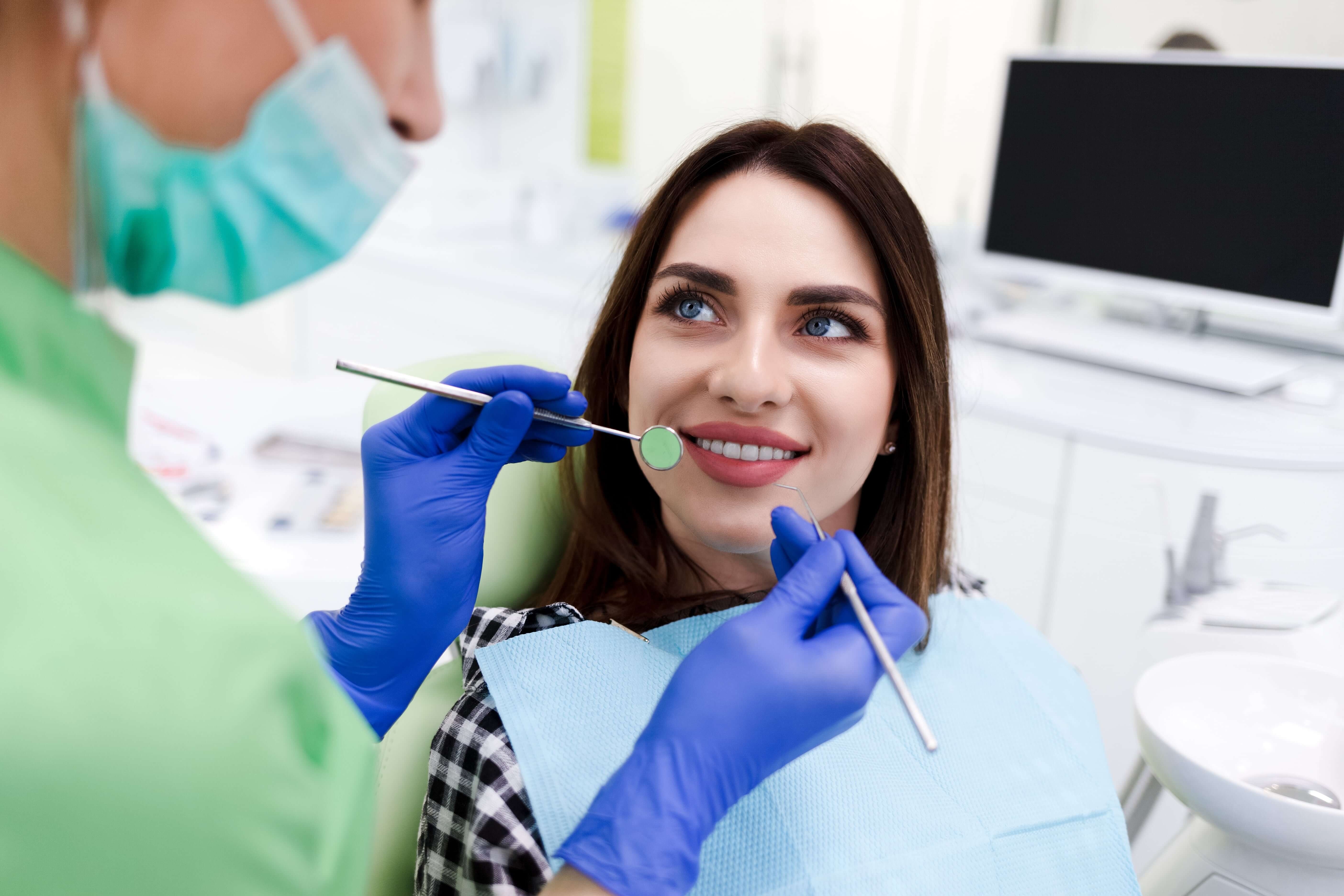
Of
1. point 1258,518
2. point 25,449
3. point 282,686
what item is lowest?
point 1258,518

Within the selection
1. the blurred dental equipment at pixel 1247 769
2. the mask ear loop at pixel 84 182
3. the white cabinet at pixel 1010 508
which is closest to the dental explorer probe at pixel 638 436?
the mask ear loop at pixel 84 182

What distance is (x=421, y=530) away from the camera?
0.97m

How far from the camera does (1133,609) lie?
2.19m

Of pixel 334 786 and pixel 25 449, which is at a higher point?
pixel 25 449

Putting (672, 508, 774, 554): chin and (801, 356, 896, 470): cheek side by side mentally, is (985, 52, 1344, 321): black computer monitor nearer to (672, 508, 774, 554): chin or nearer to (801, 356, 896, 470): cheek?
(801, 356, 896, 470): cheek

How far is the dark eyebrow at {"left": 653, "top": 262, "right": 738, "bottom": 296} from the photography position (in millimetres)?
1090

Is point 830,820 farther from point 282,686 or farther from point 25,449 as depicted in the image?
A: point 25,449

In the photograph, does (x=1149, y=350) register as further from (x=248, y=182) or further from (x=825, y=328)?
(x=248, y=182)

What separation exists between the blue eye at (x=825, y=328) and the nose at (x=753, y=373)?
4 cm

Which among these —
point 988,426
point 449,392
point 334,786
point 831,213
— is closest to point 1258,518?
point 988,426

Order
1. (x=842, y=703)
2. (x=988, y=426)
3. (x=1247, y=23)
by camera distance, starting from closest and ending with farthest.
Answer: (x=842, y=703) → (x=988, y=426) → (x=1247, y=23)

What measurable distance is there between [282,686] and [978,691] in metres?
0.87

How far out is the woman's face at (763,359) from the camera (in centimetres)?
108

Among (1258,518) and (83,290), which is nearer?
(83,290)
